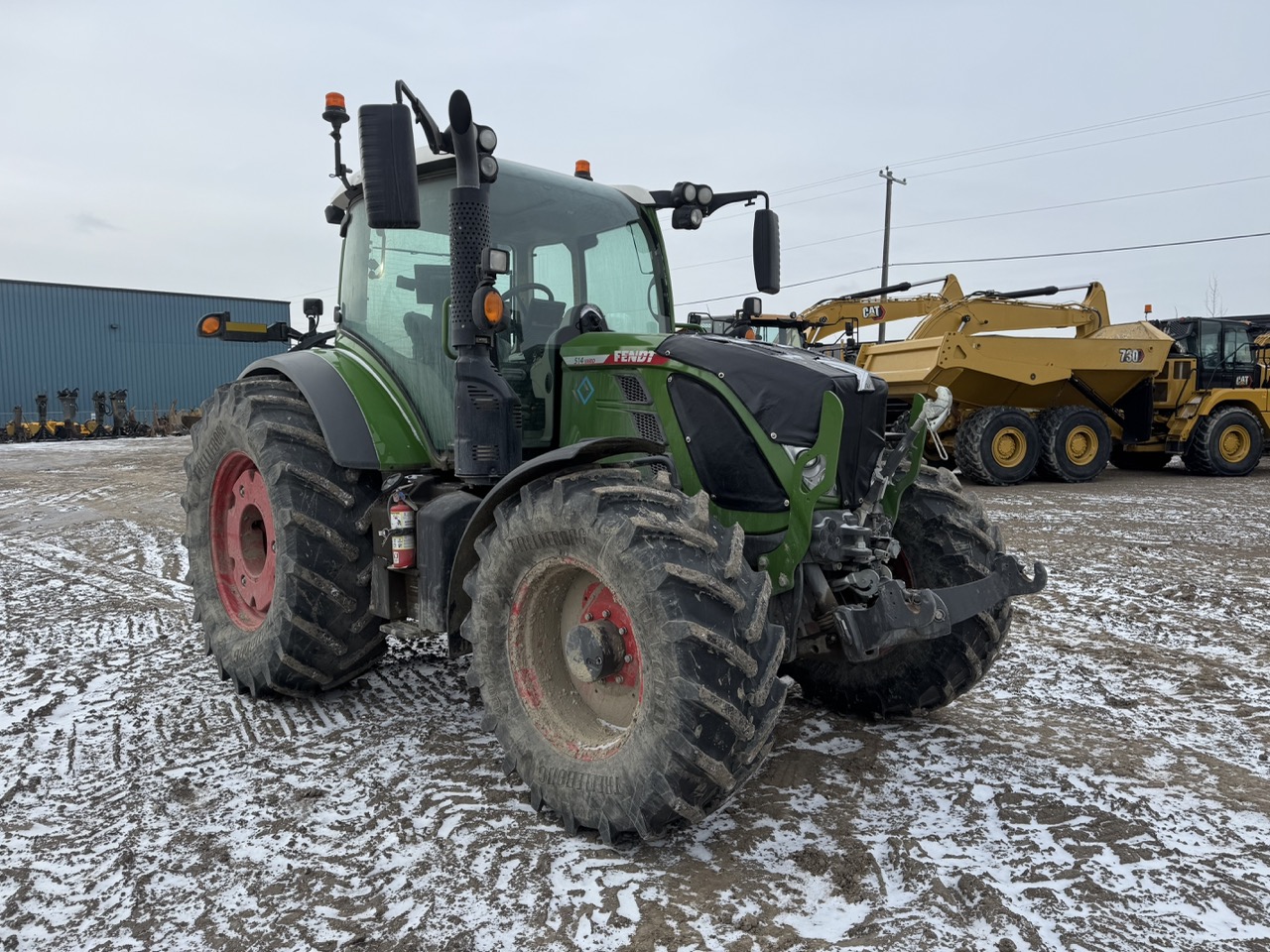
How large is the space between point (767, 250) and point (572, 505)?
195 cm

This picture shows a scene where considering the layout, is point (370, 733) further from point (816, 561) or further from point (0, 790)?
point (816, 561)

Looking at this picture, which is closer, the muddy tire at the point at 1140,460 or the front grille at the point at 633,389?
the front grille at the point at 633,389

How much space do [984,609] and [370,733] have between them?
2375 mm

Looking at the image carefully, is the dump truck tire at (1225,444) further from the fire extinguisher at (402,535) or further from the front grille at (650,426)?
the fire extinguisher at (402,535)

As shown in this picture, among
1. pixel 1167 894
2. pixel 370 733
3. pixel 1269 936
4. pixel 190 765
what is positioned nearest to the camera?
pixel 1269 936

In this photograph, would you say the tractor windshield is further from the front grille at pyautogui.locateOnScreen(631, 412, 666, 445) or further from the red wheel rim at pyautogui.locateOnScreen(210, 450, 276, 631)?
the red wheel rim at pyautogui.locateOnScreen(210, 450, 276, 631)

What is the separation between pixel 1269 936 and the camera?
237 centimetres

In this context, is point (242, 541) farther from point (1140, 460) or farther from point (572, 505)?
point (1140, 460)

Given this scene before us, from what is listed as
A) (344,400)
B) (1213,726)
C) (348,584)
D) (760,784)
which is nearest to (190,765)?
(348,584)

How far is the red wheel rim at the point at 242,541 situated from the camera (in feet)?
14.3

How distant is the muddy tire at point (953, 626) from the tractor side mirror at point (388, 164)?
7.04 feet

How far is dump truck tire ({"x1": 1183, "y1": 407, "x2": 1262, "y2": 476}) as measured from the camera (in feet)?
47.5

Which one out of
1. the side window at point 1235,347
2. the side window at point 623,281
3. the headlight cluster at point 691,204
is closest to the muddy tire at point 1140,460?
the side window at point 1235,347

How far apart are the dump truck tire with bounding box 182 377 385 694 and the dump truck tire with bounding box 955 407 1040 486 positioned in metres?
10.5
